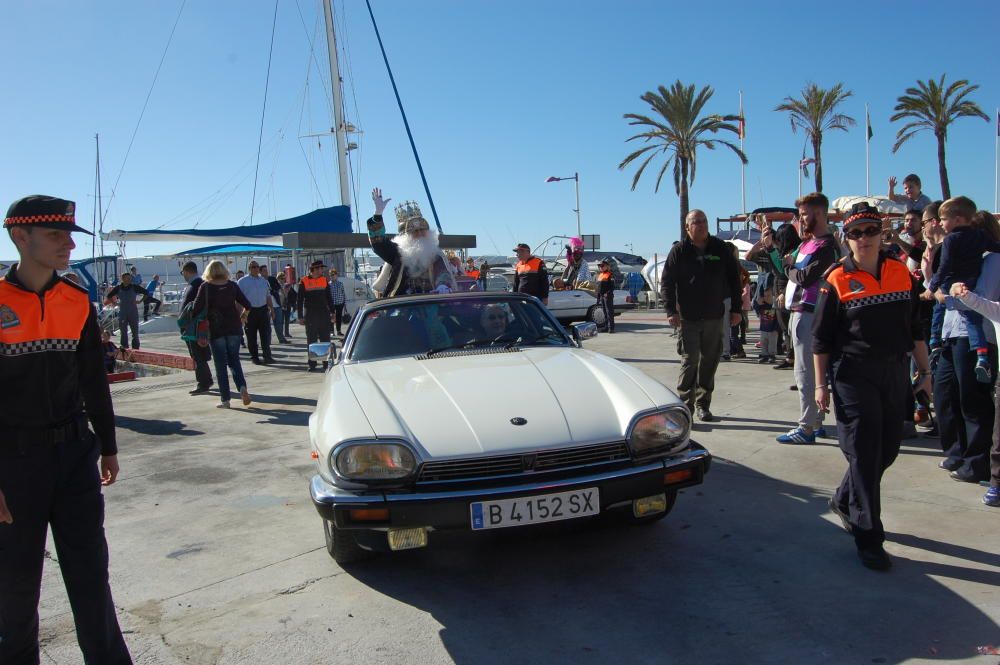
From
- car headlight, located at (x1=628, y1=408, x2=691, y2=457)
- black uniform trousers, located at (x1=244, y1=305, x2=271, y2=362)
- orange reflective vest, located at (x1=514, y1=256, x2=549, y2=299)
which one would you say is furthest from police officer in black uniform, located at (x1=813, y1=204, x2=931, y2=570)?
black uniform trousers, located at (x1=244, y1=305, x2=271, y2=362)

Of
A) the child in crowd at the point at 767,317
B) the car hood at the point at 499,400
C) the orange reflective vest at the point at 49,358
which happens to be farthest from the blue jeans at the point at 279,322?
the orange reflective vest at the point at 49,358

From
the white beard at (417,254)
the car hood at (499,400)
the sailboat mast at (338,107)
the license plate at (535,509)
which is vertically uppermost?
the sailboat mast at (338,107)

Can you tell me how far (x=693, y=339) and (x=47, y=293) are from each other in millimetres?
5265

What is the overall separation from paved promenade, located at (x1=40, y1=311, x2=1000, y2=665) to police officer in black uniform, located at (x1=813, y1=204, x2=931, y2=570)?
0.37m

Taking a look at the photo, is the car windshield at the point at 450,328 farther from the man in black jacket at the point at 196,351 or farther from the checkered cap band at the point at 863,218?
the man in black jacket at the point at 196,351

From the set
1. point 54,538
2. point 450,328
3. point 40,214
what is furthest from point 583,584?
point 40,214

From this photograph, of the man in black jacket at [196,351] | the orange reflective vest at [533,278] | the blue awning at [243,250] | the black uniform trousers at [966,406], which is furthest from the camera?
the blue awning at [243,250]

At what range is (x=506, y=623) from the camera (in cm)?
306

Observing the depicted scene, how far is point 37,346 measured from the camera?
95.7 inches

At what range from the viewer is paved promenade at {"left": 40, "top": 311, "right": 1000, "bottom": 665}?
2.85 meters

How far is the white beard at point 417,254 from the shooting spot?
7.36m

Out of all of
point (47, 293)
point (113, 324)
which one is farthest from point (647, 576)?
point (113, 324)

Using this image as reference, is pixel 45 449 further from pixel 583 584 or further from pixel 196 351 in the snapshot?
pixel 196 351

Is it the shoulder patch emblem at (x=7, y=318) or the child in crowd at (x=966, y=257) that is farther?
the child in crowd at (x=966, y=257)
